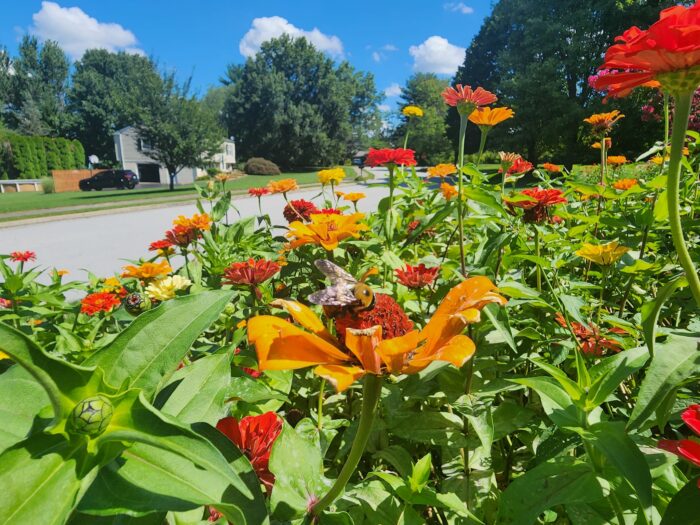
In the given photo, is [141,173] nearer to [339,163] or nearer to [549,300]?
[339,163]

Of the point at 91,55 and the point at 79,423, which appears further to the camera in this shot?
the point at 91,55

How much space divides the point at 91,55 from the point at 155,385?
63.4 meters

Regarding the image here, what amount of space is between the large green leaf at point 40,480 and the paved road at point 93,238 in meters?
5.47

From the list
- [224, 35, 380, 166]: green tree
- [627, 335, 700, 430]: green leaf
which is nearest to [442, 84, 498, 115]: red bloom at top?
[627, 335, 700, 430]: green leaf

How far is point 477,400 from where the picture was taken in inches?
42.6

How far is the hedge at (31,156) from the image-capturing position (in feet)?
105

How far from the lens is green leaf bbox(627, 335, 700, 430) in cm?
62

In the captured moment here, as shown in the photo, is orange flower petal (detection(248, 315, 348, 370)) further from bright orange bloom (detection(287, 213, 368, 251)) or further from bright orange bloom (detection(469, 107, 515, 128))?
bright orange bloom (detection(469, 107, 515, 128))

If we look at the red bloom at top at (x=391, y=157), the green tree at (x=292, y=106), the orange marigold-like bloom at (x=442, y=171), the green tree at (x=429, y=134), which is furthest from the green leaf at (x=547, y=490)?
the green tree at (x=292, y=106)

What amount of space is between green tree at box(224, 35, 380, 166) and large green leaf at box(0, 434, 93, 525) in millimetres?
40753

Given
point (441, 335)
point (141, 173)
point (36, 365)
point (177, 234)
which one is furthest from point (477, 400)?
point (141, 173)

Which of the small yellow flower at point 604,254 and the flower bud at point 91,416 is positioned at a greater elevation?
the flower bud at point 91,416

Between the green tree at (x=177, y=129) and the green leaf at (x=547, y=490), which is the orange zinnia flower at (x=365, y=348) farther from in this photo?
the green tree at (x=177, y=129)

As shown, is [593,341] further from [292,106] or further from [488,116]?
[292,106]
